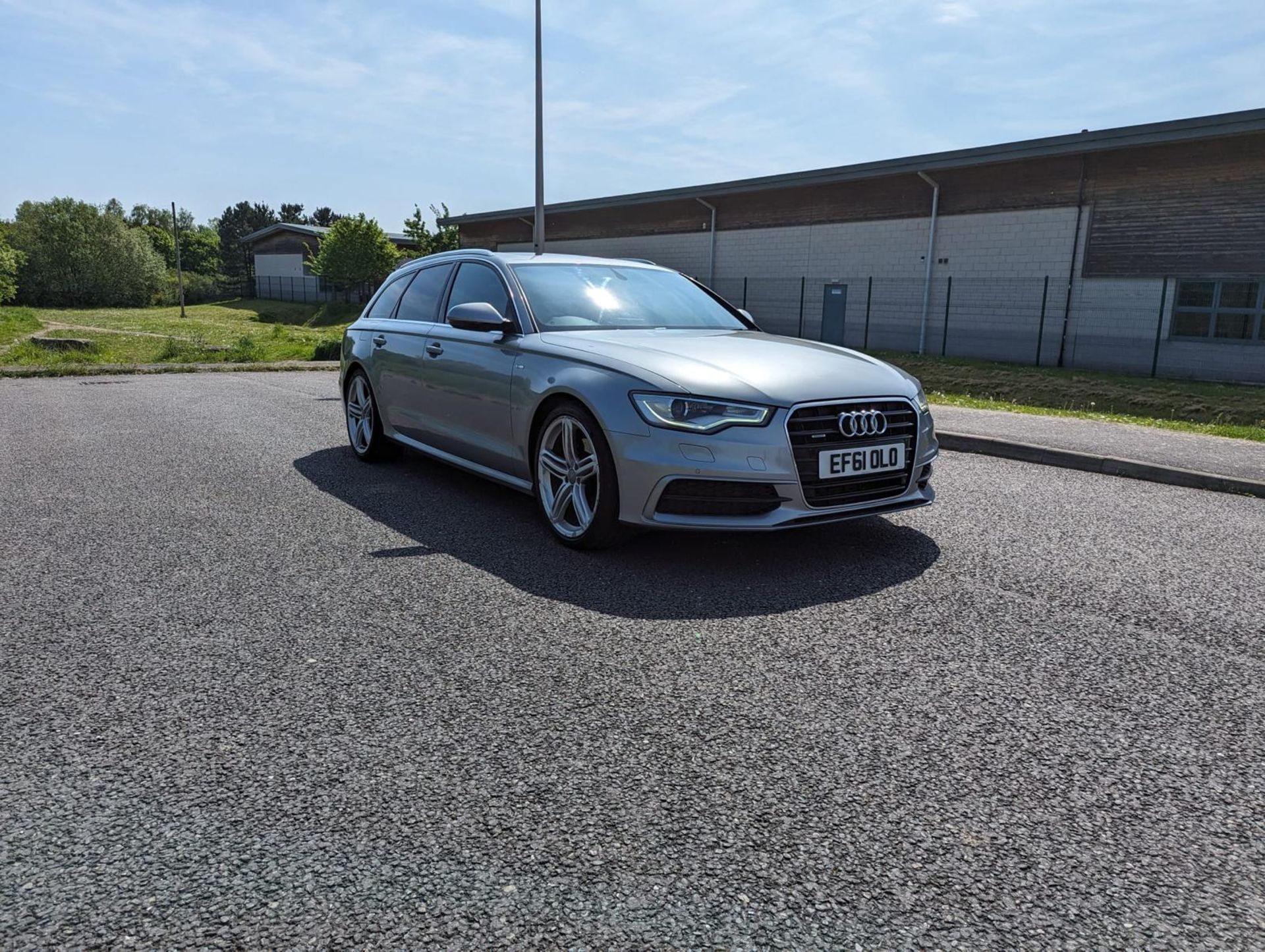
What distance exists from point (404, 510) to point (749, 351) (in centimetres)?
236

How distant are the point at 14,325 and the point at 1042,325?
96.3 ft

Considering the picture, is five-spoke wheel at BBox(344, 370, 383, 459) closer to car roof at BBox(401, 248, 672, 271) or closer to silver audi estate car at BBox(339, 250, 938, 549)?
silver audi estate car at BBox(339, 250, 938, 549)

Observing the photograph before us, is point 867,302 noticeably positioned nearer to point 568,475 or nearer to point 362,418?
point 362,418

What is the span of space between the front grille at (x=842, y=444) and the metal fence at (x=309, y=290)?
51980 mm

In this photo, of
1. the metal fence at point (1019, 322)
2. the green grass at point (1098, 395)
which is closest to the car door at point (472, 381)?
the green grass at point (1098, 395)

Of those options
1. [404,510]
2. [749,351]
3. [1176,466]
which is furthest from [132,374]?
[1176,466]

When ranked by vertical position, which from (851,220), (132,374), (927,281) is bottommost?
(132,374)

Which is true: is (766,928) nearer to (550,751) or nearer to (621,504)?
(550,751)

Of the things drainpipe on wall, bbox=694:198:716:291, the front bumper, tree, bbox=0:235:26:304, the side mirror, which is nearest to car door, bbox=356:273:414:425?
the side mirror

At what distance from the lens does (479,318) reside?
17.0ft

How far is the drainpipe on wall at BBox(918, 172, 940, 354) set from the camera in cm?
2259

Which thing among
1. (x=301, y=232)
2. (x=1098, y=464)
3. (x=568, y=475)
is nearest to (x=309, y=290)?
(x=301, y=232)

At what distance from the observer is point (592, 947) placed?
183cm

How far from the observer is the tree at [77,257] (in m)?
54.4
